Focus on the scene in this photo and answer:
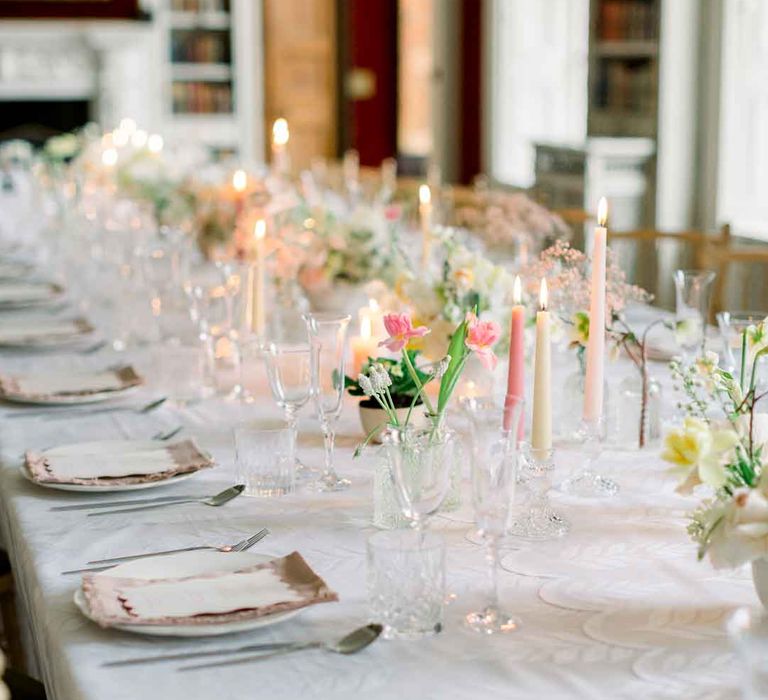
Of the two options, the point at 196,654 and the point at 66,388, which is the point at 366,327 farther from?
the point at 196,654

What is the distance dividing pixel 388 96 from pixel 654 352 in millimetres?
7167

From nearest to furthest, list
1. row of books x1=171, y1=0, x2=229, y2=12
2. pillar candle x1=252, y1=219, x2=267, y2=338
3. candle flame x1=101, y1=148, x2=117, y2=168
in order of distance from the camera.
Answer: pillar candle x1=252, y1=219, x2=267, y2=338, candle flame x1=101, y1=148, x2=117, y2=168, row of books x1=171, y1=0, x2=229, y2=12

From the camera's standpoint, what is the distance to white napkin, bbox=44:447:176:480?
1.77m

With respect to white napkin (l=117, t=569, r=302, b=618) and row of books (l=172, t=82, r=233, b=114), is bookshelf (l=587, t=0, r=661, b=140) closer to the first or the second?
row of books (l=172, t=82, r=233, b=114)

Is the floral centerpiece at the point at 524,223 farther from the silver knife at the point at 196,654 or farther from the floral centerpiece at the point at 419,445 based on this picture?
the silver knife at the point at 196,654

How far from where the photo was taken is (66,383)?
2.34 meters

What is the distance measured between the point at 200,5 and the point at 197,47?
0.28 metres

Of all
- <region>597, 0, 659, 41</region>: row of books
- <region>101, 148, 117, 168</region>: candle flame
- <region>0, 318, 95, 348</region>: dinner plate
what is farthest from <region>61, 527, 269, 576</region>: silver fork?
<region>597, 0, 659, 41</region>: row of books

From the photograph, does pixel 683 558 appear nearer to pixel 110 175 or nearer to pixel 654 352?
pixel 654 352

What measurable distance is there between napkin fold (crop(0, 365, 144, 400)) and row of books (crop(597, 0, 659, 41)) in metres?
4.27

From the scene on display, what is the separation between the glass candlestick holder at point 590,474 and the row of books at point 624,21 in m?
4.73

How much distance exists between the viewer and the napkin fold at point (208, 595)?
1.24 m

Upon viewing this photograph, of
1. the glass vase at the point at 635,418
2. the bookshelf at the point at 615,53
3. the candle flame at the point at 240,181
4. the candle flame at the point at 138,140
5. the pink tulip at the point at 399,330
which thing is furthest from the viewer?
the bookshelf at the point at 615,53

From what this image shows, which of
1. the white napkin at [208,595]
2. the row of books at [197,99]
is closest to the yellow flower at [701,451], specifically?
the white napkin at [208,595]
